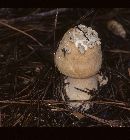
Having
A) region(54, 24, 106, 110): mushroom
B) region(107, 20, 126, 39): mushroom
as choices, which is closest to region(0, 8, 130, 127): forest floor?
region(107, 20, 126, 39): mushroom

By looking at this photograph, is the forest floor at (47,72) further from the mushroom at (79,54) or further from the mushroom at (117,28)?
the mushroom at (79,54)

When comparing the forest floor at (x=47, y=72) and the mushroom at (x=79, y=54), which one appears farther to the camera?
the forest floor at (x=47, y=72)

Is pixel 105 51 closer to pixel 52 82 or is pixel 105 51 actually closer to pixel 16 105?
pixel 52 82

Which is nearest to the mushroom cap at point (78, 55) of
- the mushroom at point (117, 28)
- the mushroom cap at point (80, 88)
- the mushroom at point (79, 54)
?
the mushroom at point (79, 54)

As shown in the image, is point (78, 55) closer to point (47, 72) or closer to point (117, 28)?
point (47, 72)

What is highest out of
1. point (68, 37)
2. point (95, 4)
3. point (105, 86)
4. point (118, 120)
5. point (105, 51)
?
point (95, 4)

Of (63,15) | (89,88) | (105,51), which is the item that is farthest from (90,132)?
(63,15)

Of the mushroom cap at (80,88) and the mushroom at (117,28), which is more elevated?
the mushroom at (117,28)
